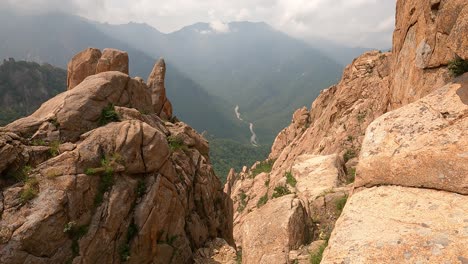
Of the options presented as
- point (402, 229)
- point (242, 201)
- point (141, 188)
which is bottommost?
point (242, 201)

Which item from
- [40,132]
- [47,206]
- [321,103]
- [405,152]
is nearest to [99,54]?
[40,132]

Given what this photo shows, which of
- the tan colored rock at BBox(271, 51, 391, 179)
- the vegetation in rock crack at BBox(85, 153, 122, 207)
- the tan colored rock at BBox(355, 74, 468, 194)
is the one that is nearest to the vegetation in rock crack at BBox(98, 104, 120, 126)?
the vegetation in rock crack at BBox(85, 153, 122, 207)

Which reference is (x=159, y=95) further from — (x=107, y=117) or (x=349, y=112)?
(x=349, y=112)

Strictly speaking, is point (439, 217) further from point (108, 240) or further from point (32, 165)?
point (32, 165)

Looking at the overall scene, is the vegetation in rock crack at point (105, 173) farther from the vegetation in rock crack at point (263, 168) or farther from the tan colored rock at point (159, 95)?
the vegetation in rock crack at point (263, 168)

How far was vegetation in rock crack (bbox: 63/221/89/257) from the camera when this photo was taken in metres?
18.1

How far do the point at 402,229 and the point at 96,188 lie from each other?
689 inches

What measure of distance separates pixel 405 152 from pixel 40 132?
21.6 metres

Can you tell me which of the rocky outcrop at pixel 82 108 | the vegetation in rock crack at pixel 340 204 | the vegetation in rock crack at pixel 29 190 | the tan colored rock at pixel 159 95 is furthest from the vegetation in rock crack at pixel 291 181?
the tan colored rock at pixel 159 95

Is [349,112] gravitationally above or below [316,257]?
below

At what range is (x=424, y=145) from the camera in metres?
10.4

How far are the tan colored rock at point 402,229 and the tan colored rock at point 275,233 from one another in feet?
14.7

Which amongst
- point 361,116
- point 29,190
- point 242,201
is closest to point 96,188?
point 29,190

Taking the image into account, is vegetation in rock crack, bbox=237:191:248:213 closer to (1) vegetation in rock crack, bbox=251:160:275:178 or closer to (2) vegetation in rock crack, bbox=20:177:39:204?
(1) vegetation in rock crack, bbox=251:160:275:178
